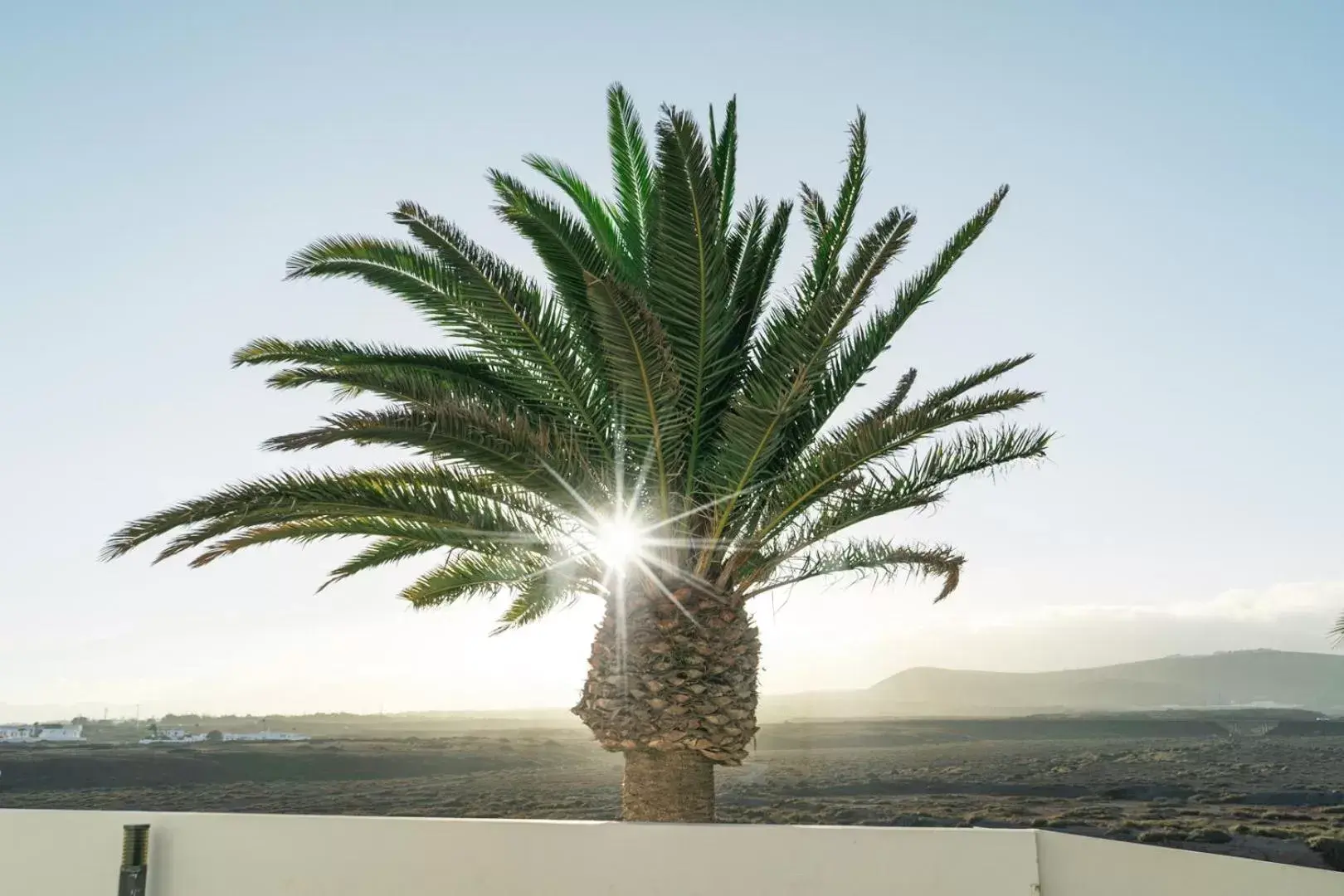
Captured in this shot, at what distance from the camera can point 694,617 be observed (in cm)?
635

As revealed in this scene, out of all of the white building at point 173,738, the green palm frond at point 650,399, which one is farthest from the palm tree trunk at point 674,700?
the white building at point 173,738

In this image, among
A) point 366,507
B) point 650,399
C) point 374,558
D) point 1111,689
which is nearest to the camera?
point 650,399

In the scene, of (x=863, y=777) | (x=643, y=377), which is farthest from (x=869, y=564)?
(x=863, y=777)

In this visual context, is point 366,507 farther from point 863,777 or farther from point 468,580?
point 863,777

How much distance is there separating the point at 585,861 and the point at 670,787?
96 cm

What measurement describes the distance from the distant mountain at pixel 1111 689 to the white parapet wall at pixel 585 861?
8934 millimetres

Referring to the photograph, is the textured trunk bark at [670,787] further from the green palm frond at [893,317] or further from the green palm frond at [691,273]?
Answer: the green palm frond at [893,317]

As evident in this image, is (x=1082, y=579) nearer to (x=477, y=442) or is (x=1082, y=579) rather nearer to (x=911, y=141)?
(x=911, y=141)

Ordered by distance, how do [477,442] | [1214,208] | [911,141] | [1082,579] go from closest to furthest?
[477,442]
[911,141]
[1214,208]
[1082,579]

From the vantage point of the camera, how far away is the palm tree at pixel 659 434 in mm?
5531

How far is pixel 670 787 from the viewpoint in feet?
20.5

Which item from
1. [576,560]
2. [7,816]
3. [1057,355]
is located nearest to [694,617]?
[576,560]

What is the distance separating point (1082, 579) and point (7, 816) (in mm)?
12320

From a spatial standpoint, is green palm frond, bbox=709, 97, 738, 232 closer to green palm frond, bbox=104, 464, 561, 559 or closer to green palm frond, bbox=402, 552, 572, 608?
green palm frond, bbox=104, 464, 561, 559
